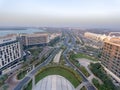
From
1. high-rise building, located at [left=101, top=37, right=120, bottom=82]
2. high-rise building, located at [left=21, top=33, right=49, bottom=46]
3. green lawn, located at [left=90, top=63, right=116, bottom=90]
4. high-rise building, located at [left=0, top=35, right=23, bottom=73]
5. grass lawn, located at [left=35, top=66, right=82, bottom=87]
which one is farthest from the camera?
high-rise building, located at [left=21, top=33, right=49, bottom=46]

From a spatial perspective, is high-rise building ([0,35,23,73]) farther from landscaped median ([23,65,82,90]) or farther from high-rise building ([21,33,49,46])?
high-rise building ([21,33,49,46])

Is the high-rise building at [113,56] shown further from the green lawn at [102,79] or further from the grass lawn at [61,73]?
the grass lawn at [61,73]

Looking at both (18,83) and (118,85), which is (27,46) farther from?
(118,85)

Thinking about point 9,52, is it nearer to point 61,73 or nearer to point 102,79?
point 61,73

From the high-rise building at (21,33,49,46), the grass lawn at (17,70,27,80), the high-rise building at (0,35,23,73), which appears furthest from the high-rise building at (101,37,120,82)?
the high-rise building at (21,33,49,46)

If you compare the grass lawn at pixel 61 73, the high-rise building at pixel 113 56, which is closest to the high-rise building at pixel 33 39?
the grass lawn at pixel 61 73
